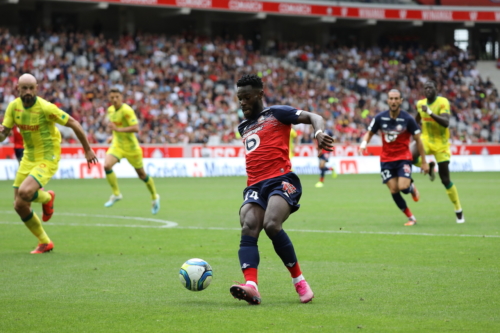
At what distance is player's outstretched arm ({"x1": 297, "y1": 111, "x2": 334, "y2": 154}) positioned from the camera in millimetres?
6250

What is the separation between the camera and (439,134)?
47.0 feet

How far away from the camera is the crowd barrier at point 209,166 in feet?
97.3

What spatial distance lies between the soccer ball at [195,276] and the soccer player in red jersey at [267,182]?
1.34ft

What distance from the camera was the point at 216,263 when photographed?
30.3ft

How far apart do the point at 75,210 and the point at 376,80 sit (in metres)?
32.2

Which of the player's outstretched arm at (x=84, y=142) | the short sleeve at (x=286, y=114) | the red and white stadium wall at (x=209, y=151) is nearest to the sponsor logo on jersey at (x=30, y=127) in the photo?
the player's outstretched arm at (x=84, y=142)

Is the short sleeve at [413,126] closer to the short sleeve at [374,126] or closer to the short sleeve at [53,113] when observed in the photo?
the short sleeve at [374,126]

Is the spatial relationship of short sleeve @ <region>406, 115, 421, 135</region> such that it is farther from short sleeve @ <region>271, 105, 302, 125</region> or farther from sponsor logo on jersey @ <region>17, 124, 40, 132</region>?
short sleeve @ <region>271, 105, 302, 125</region>

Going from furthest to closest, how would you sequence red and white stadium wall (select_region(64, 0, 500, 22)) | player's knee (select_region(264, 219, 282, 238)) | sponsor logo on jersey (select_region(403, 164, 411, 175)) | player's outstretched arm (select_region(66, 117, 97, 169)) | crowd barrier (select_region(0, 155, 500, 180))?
red and white stadium wall (select_region(64, 0, 500, 22)) → crowd barrier (select_region(0, 155, 500, 180)) → sponsor logo on jersey (select_region(403, 164, 411, 175)) → player's outstretched arm (select_region(66, 117, 97, 169)) → player's knee (select_region(264, 219, 282, 238))

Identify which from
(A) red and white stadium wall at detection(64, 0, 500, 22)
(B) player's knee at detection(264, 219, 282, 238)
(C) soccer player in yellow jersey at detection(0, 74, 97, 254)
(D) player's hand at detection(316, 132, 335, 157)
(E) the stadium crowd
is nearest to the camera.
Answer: (D) player's hand at detection(316, 132, 335, 157)

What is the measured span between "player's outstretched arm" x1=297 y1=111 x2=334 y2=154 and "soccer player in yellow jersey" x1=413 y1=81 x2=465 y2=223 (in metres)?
7.02

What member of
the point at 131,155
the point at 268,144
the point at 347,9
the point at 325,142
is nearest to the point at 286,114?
the point at 268,144

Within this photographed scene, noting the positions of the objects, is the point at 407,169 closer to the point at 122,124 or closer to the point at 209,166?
the point at 122,124

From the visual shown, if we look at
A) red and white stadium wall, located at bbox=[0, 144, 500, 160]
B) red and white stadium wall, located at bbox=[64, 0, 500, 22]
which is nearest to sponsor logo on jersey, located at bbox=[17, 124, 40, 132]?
red and white stadium wall, located at bbox=[0, 144, 500, 160]
